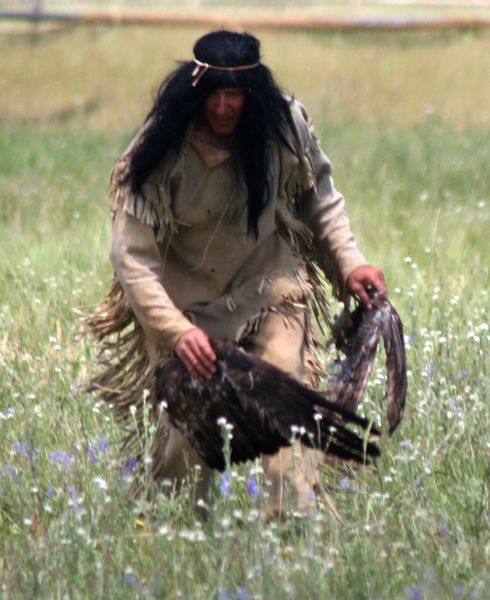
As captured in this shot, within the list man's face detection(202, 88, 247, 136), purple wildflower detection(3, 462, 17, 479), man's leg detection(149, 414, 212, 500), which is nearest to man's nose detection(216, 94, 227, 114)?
man's face detection(202, 88, 247, 136)

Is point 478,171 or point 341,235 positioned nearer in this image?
point 341,235

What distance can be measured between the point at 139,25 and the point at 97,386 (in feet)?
52.9

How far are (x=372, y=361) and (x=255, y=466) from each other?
509mm

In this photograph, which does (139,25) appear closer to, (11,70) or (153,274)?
(11,70)

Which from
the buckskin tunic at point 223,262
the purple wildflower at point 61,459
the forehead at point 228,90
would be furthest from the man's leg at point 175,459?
the forehead at point 228,90

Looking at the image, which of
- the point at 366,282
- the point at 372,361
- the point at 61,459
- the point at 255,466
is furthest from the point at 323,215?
the point at 61,459

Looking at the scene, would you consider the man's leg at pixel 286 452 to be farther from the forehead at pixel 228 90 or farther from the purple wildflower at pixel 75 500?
the forehead at pixel 228 90

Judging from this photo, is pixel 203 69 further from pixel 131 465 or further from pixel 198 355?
pixel 131 465

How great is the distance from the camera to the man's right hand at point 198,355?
4734 mm

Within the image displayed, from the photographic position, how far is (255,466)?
4.88 m

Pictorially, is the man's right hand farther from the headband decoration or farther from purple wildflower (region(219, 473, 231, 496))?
the headband decoration

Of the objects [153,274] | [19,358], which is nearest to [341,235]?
[153,274]

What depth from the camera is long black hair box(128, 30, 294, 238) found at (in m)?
4.84

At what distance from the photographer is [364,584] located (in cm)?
420
